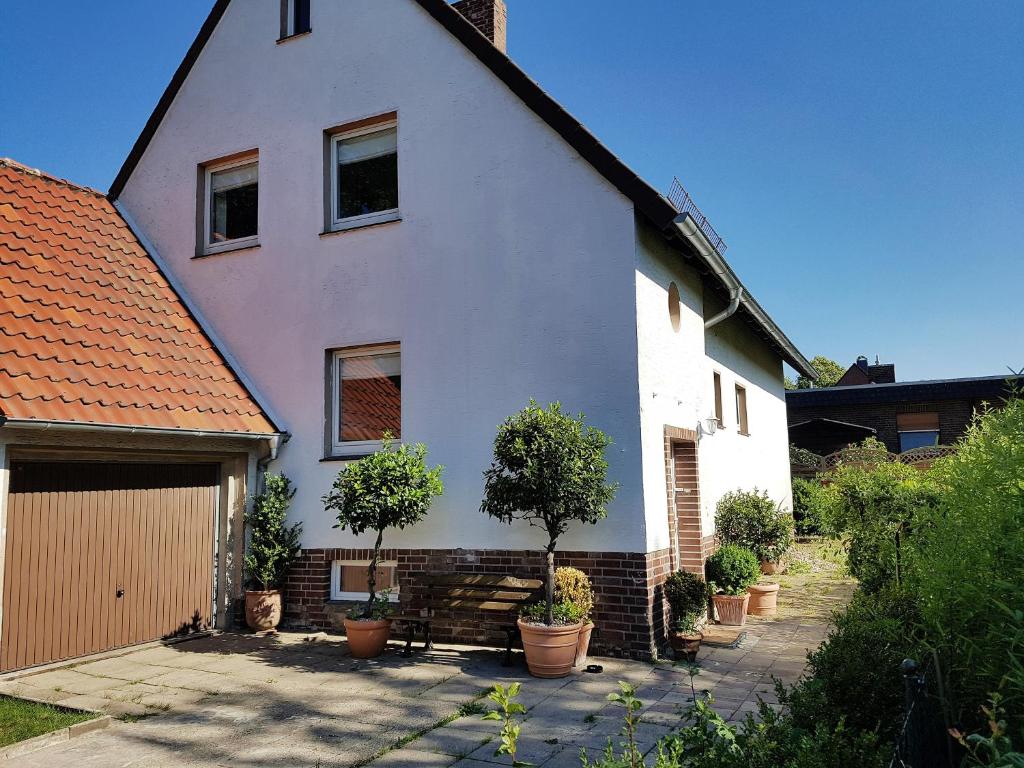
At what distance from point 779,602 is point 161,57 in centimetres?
1227

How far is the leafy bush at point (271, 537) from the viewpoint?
885 centimetres

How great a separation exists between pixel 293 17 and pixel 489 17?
2.83 m

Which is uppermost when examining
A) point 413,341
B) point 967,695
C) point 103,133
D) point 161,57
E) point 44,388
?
point 161,57

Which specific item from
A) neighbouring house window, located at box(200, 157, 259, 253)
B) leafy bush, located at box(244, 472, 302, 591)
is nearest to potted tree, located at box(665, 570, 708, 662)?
leafy bush, located at box(244, 472, 302, 591)

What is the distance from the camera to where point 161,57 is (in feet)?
36.4

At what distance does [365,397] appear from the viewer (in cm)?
923

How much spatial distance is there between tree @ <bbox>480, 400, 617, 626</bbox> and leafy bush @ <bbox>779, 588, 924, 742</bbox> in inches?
114

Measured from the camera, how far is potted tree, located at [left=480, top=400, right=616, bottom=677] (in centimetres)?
675

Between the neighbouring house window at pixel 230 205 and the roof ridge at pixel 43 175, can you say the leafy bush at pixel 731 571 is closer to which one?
the neighbouring house window at pixel 230 205

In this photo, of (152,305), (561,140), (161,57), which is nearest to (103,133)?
(161,57)

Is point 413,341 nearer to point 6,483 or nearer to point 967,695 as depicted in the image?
point 6,483

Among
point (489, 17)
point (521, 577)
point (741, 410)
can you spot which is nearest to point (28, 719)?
point (521, 577)

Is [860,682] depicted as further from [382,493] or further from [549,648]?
[382,493]

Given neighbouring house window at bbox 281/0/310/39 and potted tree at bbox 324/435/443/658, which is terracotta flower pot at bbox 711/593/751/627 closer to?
potted tree at bbox 324/435/443/658
